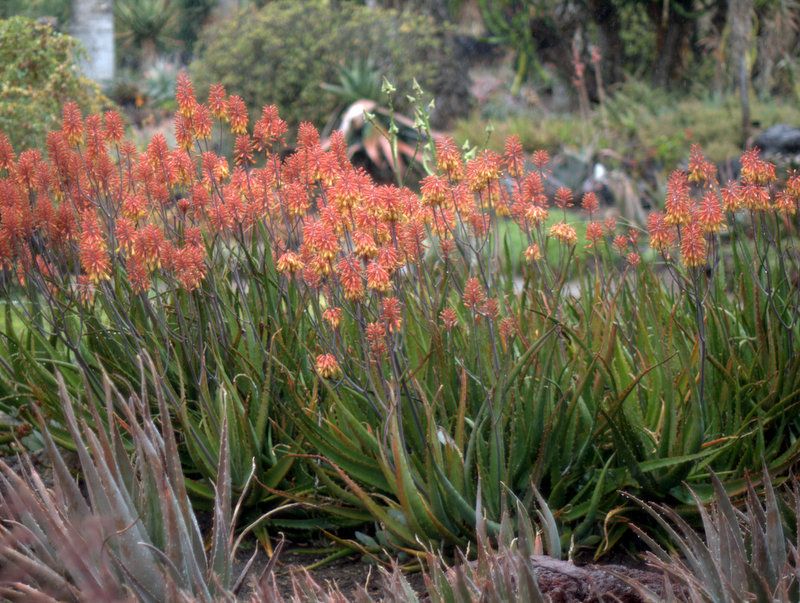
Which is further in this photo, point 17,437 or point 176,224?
point 176,224

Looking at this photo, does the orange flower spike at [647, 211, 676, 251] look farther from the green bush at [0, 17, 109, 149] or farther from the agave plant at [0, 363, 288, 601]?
the green bush at [0, 17, 109, 149]

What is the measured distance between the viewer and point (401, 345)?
11.5 ft

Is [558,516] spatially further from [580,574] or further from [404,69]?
[404,69]

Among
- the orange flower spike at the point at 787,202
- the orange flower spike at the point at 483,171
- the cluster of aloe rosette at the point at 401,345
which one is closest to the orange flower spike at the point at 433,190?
the cluster of aloe rosette at the point at 401,345

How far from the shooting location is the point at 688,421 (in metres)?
3.32

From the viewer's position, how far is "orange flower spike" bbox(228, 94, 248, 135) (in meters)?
3.65

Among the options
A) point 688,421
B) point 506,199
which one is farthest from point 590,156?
point 688,421

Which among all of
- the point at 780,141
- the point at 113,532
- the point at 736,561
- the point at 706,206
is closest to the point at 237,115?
the point at 706,206

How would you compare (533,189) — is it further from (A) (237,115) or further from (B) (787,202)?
(A) (237,115)

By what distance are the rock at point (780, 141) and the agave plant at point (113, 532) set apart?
1191 centimetres

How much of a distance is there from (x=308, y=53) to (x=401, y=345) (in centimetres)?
1438

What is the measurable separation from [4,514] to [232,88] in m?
14.9

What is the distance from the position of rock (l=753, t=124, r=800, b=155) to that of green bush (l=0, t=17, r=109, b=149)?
8.45 m

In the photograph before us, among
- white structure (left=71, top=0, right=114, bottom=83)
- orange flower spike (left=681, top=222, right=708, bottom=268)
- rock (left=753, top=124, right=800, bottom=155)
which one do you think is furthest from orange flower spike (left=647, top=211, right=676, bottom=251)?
white structure (left=71, top=0, right=114, bottom=83)
